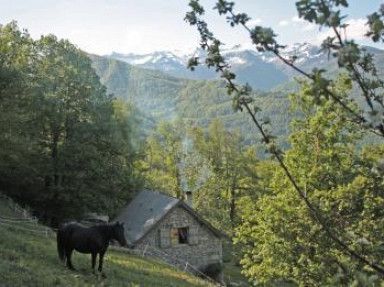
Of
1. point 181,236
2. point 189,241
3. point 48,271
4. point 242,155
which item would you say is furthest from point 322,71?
point 242,155

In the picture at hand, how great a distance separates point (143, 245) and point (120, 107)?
23.7m

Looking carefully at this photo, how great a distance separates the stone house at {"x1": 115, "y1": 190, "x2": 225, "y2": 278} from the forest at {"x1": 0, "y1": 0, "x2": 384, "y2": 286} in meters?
2.76

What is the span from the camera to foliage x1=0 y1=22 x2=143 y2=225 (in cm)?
3812

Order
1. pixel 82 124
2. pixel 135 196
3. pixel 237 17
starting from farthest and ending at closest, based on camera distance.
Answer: pixel 135 196
pixel 82 124
pixel 237 17

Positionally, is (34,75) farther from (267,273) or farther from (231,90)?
(231,90)

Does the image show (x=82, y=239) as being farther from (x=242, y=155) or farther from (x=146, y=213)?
(x=242, y=155)

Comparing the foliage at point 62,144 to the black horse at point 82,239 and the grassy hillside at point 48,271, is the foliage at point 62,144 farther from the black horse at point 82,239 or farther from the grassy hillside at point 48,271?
the black horse at point 82,239

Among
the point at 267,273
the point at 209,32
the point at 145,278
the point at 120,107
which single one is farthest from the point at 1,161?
the point at 209,32

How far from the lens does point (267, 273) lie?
21250mm

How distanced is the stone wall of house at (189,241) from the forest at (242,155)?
109 inches

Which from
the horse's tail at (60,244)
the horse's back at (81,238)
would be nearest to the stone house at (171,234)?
the horse's tail at (60,244)

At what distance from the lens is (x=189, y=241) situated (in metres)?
38.4

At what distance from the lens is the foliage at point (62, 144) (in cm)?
3812

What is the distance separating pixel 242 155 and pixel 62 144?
89.4 feet
